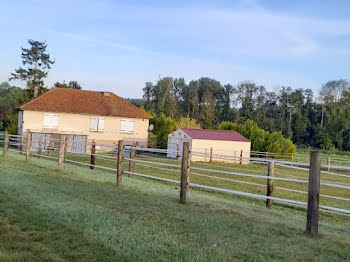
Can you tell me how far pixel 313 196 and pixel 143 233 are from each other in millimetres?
2540

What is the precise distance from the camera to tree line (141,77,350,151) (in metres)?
60.8

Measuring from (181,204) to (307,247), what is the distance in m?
3.25

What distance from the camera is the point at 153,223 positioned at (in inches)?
210

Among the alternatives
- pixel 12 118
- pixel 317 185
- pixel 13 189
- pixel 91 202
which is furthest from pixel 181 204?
pixel 12 118

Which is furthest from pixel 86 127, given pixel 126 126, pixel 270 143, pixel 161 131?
pixel 270 143

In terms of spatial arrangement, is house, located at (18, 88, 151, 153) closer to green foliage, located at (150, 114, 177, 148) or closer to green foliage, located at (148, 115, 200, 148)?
green foliage, located at (148, 115, 200, 148)

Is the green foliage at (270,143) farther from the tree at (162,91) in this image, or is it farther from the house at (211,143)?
the tree at (162,91)

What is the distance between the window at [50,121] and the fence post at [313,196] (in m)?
29.2

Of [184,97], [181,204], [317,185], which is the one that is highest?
[184,97]

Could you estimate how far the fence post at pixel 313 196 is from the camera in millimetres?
5383

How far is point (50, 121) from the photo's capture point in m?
32.0

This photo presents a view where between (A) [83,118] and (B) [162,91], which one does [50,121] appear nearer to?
(A) [83,118]

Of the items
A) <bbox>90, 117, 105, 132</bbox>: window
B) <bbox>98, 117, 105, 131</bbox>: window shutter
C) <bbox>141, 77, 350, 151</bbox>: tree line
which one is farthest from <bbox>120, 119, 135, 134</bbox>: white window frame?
<bbox>141, 77, 350, 151</bbox>: tree line

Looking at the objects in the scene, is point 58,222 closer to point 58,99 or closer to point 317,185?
point 317,185
